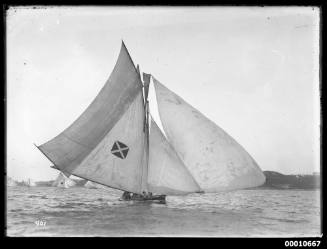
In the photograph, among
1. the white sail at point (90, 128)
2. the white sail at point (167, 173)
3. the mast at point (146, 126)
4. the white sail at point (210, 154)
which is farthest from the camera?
the mast at point (146, 126)

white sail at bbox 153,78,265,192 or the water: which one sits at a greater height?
white sail at bbox 153,78,265,192

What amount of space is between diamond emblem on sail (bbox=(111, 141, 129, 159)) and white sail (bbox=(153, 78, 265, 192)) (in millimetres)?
2306

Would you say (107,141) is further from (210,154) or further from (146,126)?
(210,154)

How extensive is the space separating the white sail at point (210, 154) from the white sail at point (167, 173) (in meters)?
0.31

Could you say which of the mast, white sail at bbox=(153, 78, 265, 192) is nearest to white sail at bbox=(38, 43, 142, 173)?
the mast

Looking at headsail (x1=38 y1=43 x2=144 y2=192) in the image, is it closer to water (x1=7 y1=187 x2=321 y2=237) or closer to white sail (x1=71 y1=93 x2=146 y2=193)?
white sail (x1=71 y1=93 x2=146 y2=193)

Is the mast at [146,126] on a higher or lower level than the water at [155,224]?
higher

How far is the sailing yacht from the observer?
18.0m

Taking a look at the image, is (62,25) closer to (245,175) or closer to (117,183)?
(117,183)

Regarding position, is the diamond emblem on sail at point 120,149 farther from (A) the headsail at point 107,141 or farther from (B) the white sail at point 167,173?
(B) the white sail at point 167,173

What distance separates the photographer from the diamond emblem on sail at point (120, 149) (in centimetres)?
1916

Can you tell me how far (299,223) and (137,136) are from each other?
833cm

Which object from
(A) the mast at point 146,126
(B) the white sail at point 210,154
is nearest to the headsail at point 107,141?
(A) the mast at point 146,126
